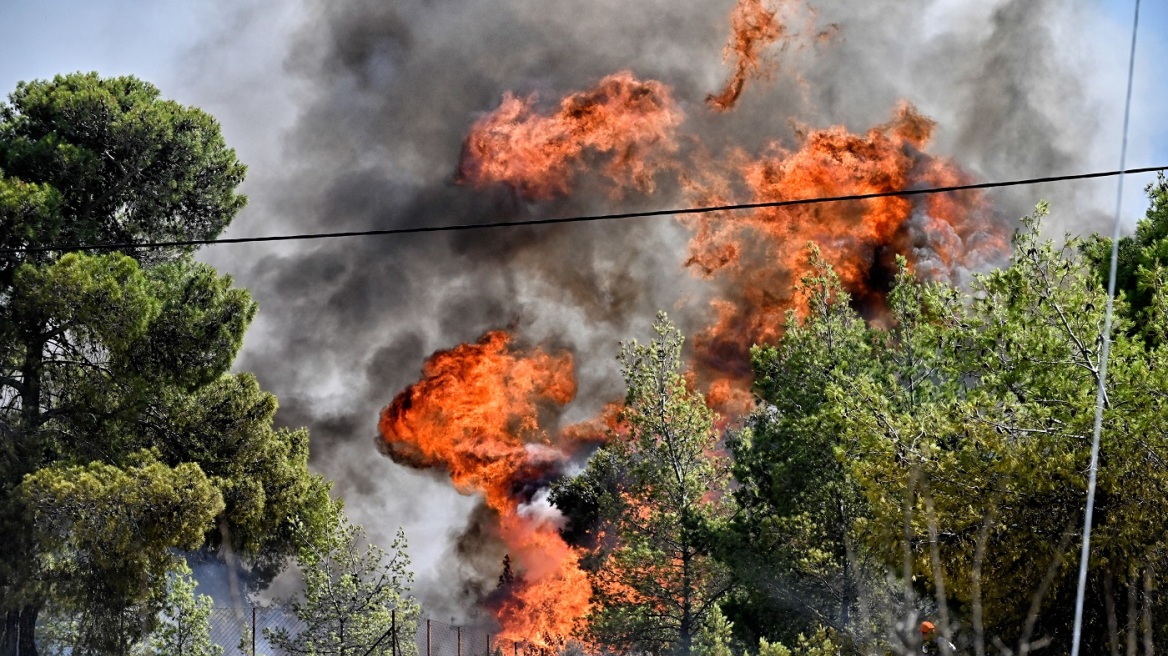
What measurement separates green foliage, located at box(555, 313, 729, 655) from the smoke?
57.2ft

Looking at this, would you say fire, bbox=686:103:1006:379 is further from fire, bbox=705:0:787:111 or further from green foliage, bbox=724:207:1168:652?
green foliage, bbox=724:207:1168:652

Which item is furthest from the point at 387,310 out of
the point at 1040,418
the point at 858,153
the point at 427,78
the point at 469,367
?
the point at 1040,418

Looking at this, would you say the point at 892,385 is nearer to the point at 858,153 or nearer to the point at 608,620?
the point at 608,620

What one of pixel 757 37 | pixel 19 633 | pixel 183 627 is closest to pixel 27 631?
pixel 19 633

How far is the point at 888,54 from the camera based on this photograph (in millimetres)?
46188

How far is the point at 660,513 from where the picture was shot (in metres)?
25.5

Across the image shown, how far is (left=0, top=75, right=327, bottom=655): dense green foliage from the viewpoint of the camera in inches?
756

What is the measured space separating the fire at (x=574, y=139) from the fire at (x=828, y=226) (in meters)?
2.55

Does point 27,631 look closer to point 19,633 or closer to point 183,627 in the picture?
point 19,633

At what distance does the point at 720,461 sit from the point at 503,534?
17.3 metres

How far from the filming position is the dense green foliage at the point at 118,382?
63.0 ft

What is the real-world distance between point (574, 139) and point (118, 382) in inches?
1088

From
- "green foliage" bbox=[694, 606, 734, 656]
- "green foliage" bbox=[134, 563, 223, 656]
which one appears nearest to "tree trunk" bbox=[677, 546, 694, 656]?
"green foliage" bbox=[694, 606, 734, 656]

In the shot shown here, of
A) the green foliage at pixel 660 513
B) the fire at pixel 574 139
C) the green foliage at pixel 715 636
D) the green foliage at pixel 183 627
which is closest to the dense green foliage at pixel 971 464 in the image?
the green foliage at pixel 715 636
